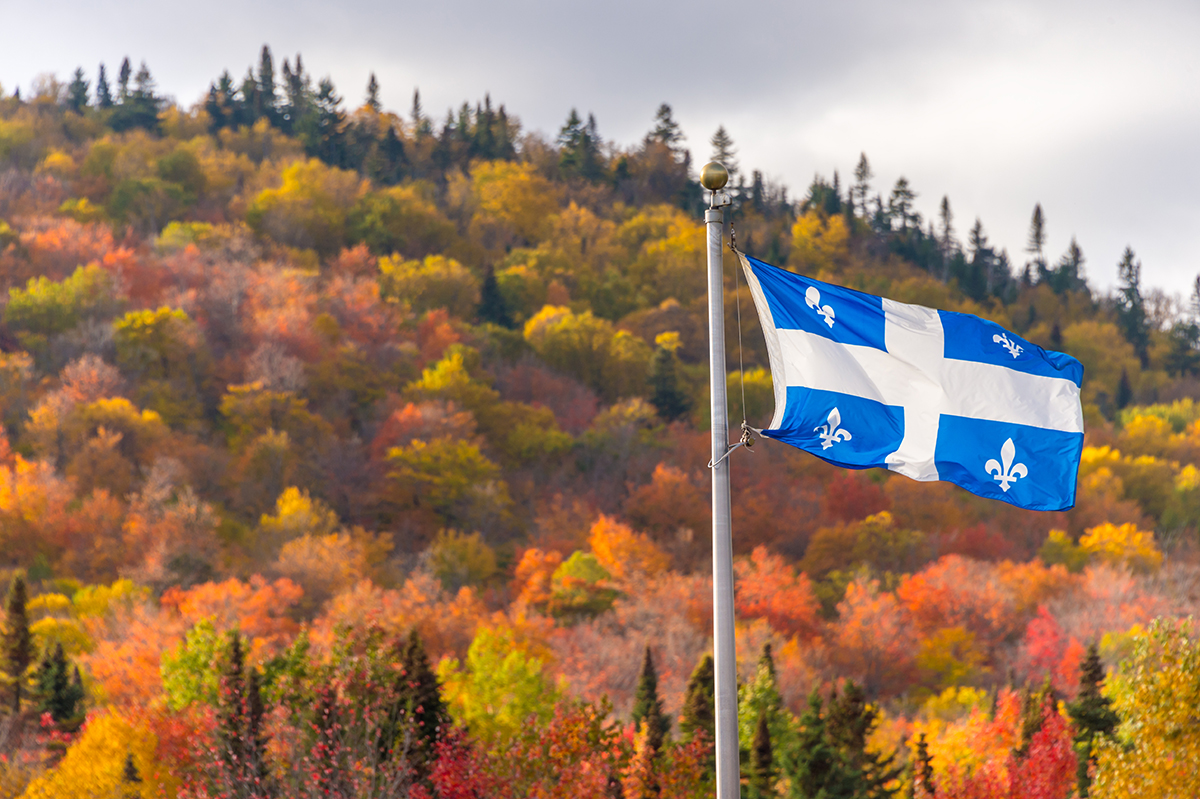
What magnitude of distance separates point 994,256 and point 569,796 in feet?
392

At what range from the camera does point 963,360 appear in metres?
8.48

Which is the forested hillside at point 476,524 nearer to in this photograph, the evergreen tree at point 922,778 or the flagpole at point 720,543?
the evergreen tree at point 922,778

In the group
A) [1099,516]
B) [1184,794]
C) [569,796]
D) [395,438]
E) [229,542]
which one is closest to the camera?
[1184,794]

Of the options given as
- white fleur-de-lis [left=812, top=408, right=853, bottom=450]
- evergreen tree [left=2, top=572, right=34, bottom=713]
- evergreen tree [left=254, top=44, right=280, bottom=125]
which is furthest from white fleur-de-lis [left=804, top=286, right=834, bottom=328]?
evergreen tree [left=254, top=44, right=280, bottom=125]

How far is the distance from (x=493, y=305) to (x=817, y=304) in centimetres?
7684

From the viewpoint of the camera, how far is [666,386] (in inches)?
2923

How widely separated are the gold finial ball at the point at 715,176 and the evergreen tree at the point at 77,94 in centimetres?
12091

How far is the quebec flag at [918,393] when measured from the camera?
8109 mm

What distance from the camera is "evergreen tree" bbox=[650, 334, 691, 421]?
243ft

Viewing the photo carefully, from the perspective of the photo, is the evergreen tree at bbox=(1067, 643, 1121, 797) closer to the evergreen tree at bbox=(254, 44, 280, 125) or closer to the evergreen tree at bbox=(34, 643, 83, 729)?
the evergreen tree at bbox=(34, 643, 83, 729)

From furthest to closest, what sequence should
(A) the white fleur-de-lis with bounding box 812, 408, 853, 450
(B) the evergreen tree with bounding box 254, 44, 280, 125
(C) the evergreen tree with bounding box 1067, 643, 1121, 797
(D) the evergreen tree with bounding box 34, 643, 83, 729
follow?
(B) the evergreen tree with bounding box 254, 44, 280, 125, (D) the evergreen tree with bounding box 34, 643, 83, 729, (C) the evergreen tree with bounding box 1067, 643, 1121, 797, (A) the white fleur-de-lis with bounding box 812, 408, 853, 450

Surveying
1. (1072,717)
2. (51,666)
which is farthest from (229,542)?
(1072,717)

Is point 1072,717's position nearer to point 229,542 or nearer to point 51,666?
point 51,666

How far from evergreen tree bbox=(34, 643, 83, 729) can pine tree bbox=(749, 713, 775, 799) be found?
1868cm
